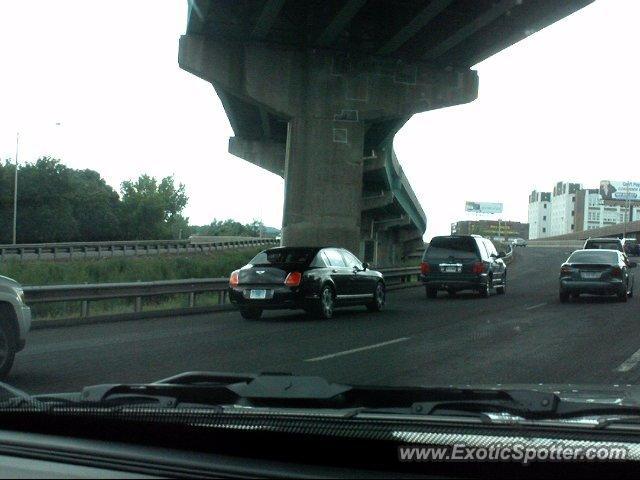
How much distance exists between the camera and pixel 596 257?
2398 centimetres

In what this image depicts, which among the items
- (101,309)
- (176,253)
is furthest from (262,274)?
(176,253)

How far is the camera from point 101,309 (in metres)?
19.7

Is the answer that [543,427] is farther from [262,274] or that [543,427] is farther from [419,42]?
[419,42]

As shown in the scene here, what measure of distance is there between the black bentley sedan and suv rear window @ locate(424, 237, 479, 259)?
7423 mm

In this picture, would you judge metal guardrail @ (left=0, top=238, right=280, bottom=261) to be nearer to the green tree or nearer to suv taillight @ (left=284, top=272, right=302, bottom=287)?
the green tree

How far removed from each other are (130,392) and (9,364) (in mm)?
5941

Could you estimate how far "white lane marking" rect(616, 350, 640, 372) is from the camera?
408 inches

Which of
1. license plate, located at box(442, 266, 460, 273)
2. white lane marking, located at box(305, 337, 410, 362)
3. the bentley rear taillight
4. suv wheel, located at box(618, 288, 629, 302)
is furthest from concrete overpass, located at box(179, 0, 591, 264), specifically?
white lane marking, located at box(305, 337, 410, 362)

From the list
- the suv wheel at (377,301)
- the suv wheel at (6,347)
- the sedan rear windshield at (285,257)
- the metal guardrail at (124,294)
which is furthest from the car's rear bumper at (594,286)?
the suv wheel at (6,347)

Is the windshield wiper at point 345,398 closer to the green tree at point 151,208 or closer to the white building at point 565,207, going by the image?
the green tree at point 151,208

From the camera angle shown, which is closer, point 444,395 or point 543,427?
point 543,427

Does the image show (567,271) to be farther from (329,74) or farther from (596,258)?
(329,74)

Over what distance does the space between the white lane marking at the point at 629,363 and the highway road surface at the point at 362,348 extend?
1cm

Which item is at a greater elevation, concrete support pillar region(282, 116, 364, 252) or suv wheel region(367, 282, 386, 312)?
concrete support pillar region(282, 116, 364, 252)
